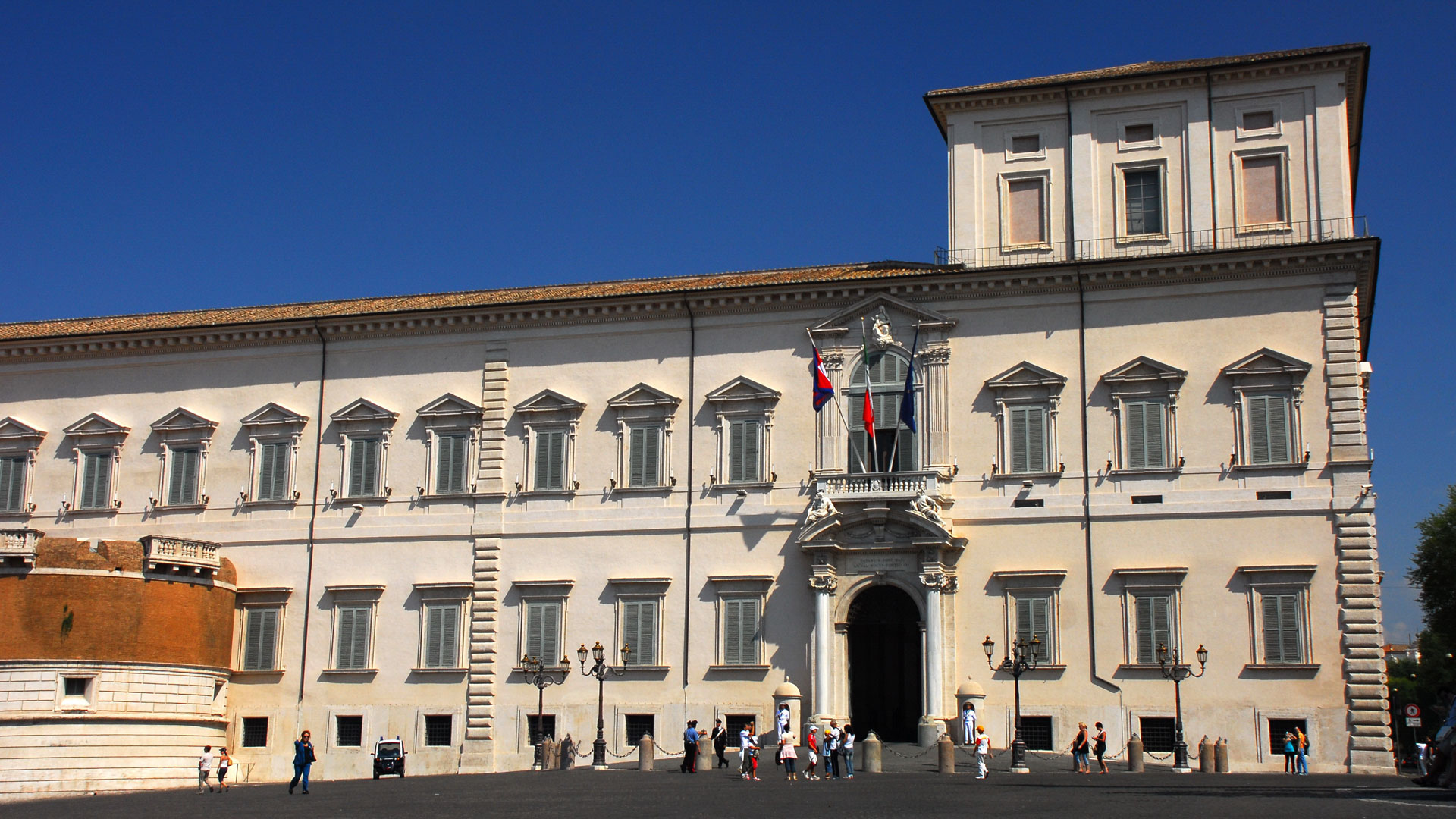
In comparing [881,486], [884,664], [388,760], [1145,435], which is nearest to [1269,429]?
[1145,435]

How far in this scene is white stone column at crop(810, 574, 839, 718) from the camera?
36.8m

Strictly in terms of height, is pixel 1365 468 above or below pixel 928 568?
above

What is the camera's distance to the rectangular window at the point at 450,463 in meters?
41.2

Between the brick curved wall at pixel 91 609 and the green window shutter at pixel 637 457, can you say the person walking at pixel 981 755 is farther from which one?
the brick curved wall at pixel 91 609

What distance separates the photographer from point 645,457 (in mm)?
40062

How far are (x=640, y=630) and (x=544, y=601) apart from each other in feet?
9.25

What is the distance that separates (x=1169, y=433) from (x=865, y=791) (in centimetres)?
1423

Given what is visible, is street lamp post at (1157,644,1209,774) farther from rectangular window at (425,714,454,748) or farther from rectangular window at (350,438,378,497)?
rectangular window at (350,438,378,497)

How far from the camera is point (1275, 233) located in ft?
121

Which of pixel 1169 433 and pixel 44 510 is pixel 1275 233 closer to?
pixel 1169 433

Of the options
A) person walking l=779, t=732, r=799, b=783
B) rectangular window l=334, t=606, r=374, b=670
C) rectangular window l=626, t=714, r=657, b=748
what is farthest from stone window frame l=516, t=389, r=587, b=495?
person walking l=779, t=732, r=799, b=783

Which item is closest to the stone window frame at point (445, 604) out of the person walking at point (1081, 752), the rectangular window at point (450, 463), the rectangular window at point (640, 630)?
the rectangular window at point (450, 463)

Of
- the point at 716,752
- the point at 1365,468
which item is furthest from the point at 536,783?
the point at 1365,468

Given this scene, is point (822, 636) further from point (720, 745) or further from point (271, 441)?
point (271, 441)
